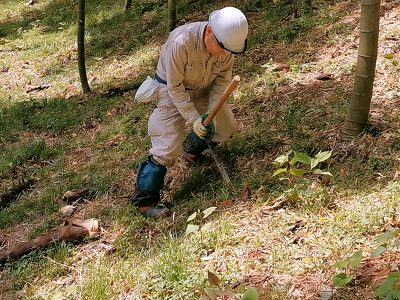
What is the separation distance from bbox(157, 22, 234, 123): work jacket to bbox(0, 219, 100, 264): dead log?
1.27 m

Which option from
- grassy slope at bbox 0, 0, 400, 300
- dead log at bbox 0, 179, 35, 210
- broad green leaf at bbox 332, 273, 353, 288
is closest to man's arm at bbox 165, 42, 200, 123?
grassy slope at bbox 0, 0, 400, 300

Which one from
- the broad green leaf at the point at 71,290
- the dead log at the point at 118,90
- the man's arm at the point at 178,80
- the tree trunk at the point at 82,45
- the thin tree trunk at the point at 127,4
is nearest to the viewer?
the broad green leaf at the point at 71,290

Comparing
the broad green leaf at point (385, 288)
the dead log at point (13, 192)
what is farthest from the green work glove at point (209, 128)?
the dead log at point (13, 192)

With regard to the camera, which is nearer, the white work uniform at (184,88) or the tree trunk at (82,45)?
the white work uniform at (184,88)

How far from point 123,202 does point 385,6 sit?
15.4 ft

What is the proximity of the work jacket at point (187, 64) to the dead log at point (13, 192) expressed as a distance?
2081 mm

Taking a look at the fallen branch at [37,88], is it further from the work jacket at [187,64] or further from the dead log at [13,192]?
the work jacket at [187,64]

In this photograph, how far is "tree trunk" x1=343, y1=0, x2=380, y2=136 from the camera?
3.43 m

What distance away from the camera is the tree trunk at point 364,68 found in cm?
343

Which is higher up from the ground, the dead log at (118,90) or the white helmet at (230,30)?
the white helmet at (230,30)

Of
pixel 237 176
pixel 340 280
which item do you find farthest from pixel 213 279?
pixel 237 176

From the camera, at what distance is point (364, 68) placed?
3588mm

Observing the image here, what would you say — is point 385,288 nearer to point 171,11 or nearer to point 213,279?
point 213,279

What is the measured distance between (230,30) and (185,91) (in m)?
0.82
